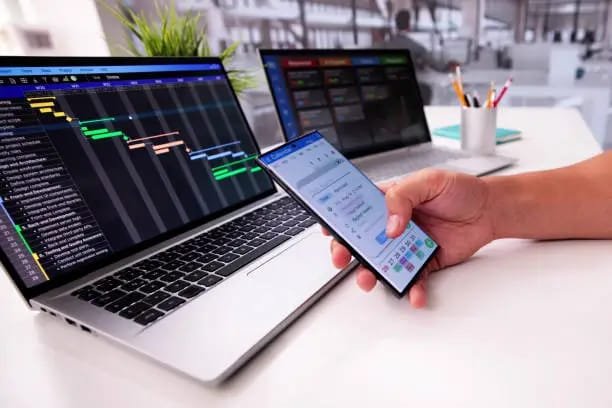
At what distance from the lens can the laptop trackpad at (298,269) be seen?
1.35 feet

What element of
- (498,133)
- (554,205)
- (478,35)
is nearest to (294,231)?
(554,205)

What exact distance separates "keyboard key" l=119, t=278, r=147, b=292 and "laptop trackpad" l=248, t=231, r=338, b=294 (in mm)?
117

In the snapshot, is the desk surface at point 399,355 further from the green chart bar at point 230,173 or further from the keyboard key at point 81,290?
the green chart bar at point 230,173

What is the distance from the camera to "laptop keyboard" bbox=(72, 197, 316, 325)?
1.27 feet

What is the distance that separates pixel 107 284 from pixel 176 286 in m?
0.08

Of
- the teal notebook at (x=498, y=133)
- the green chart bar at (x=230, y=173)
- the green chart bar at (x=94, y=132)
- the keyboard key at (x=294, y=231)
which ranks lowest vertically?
the teal notebook at (x=498, y=133)

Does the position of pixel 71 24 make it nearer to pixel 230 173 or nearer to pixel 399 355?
pixel 230 173

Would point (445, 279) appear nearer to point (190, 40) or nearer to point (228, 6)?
point (190, 40)

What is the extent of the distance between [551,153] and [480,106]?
193mm

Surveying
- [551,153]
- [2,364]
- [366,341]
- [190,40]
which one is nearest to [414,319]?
[366,341]

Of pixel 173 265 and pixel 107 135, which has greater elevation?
pixel 107 135

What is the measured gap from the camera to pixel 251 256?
0.47m

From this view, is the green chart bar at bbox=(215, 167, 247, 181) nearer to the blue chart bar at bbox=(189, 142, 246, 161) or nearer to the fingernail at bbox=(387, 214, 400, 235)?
the blue chart bar at bbox=(189, 142, 246, 161)

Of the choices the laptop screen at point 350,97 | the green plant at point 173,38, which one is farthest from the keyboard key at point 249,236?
the green plant at point 173,38
